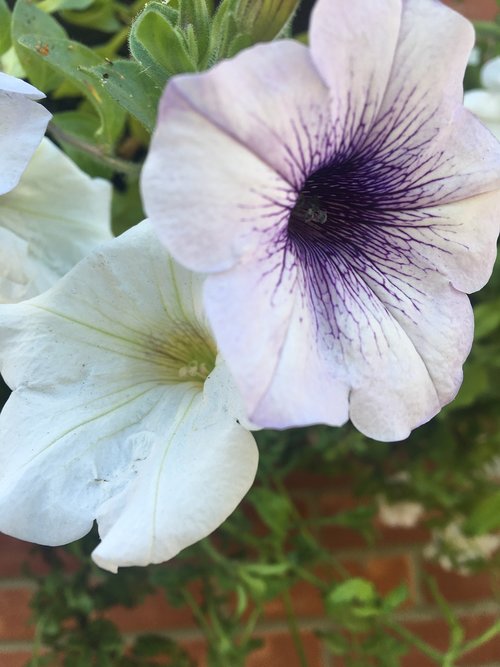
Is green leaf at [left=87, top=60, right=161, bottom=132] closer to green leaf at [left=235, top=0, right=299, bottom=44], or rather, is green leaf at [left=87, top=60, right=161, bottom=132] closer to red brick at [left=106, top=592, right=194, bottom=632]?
green leaf at [left=235, top=0, right=299, bottom=44]

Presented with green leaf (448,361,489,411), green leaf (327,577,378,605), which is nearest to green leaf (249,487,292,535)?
green leaf (327,577,378,605)

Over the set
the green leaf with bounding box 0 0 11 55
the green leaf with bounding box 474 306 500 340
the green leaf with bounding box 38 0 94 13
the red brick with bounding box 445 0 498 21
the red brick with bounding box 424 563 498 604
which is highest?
the red brick with bounding box 445 0 498 21

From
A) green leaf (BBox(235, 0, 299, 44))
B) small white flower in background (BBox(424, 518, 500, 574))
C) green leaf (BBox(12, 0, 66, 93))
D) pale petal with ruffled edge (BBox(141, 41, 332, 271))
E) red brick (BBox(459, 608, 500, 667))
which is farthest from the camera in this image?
red brick (BBox(459, 608, 500, 667))

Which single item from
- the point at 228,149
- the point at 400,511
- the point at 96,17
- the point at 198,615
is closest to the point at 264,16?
the point at 228,149

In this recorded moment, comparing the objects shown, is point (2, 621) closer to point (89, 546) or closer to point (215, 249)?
point (89, 546)

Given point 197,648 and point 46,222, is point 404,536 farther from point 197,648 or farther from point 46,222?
point 46,222

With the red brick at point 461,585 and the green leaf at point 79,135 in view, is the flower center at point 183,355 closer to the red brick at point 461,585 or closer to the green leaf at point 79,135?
the green leaf at point 79,135

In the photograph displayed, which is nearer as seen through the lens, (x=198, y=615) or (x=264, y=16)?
(x=264, y=16)
